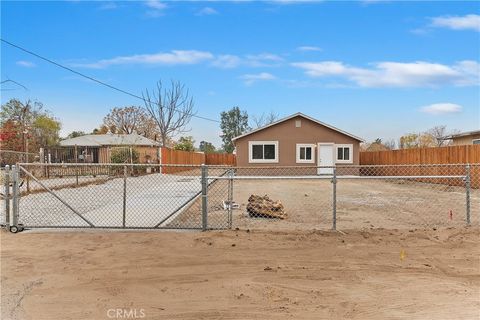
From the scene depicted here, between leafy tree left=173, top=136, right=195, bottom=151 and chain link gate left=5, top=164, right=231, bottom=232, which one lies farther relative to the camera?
leafy tree left=173, top=136, right=195, bottom=151

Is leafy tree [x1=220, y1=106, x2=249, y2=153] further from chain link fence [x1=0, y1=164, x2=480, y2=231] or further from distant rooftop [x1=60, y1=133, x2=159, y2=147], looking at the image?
chain link fence [x1=0, y1=164, x2=480, y2=231]

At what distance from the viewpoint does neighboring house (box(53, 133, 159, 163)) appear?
110 feet

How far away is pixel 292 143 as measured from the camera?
30781 mm

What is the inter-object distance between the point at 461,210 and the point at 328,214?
12.4 feet

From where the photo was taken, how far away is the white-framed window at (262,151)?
30.8 m

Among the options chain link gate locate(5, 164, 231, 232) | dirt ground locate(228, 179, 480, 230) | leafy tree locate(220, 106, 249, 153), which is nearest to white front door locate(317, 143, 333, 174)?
chain link gate locate(5, 164, 231, 232)

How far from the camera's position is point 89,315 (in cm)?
425

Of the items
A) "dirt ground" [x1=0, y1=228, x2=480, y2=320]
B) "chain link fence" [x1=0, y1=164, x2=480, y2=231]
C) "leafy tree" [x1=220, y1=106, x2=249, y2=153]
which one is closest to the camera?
"dirt ground" [x1=0, y1=228, x2=480, y2=320]

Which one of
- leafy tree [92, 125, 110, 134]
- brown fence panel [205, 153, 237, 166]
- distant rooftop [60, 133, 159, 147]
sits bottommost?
brown fence panel [205, 153, 237, 166]

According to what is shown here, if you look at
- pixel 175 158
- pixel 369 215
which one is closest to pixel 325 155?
pixel 175 158

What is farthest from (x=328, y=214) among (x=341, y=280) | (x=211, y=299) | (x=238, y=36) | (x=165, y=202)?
(x=238, y=36)

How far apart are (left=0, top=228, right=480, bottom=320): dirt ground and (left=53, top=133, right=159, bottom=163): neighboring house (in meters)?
24.8

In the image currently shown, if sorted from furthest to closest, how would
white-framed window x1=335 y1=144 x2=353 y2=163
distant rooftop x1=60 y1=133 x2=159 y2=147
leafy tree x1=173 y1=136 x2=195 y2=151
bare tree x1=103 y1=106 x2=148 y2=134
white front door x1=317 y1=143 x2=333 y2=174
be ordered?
bare tree x1=103 y1=106 x2=148 y2=134 < leafy tree x1=173 y1=136 x2=195 y2=151 < distant rooftop x1=60 y1=133 x2=159 y2=147 < white-framed window x1=335 y1=144 x2=353 y2=163 < white front door x1=317 y1=143 x2=333 y2=174

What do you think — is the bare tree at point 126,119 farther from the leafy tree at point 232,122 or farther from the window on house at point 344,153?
the window on house at point 344,153
